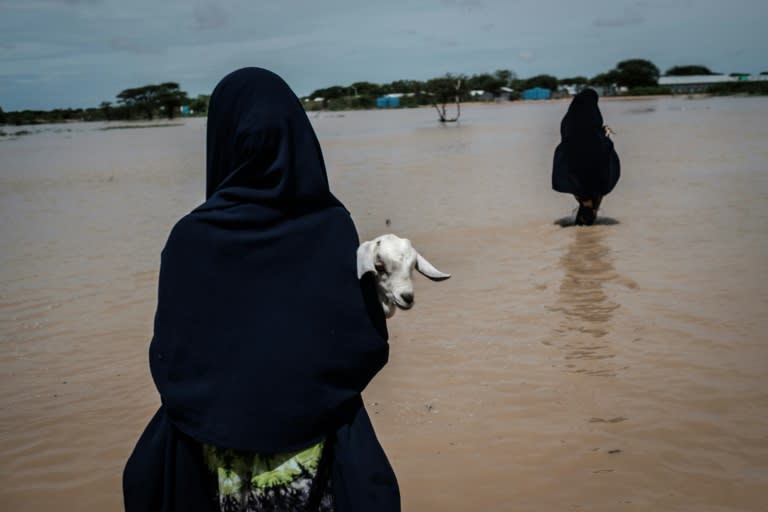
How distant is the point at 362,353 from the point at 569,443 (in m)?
2.25

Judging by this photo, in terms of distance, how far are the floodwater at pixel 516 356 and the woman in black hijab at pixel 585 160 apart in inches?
16.3

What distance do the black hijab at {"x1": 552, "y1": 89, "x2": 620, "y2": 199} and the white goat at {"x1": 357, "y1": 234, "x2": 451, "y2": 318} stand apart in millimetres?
7827

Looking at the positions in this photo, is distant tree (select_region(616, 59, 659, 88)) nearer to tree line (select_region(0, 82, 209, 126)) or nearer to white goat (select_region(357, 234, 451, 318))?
tree line (select_region(0, 82, 209, 126))

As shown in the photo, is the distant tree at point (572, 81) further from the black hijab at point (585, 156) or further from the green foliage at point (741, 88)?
the black hijab at point (585, 156)

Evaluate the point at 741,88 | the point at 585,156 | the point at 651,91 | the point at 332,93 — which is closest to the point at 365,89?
the point at 332,93

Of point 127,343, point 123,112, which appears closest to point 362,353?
point 127,343

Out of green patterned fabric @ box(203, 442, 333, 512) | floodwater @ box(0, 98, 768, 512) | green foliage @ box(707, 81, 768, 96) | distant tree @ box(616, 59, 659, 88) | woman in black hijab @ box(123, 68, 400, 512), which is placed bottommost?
floodwater @ box(0, 98, 768, 512)

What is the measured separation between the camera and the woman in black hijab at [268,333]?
1.90 m

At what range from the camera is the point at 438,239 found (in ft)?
30.3

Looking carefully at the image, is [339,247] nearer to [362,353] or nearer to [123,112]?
[362,353]

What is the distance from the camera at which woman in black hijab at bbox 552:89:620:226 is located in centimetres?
927

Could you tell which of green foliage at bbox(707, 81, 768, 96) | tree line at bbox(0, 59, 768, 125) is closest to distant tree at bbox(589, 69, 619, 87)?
tree line at bbox(0, 59, 768, 125)

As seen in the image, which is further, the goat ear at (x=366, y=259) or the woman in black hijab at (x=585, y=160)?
the woman in black hijab at (x=585, y=160)

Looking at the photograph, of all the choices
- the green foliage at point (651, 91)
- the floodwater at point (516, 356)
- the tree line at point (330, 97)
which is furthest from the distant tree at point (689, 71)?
the floodwater at point (516, 356)
